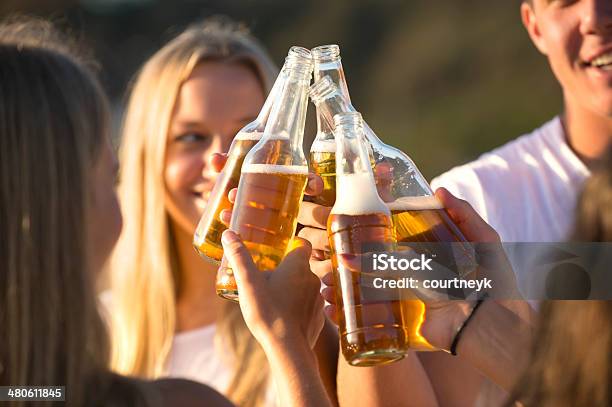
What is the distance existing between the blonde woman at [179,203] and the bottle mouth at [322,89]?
55.1 inches

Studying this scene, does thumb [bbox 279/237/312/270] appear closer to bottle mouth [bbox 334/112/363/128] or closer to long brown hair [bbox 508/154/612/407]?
bottle mouth [bbox 334/112/363/128]

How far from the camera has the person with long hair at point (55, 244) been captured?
183 cm

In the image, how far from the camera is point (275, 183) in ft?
5.23

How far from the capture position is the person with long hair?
183 cm

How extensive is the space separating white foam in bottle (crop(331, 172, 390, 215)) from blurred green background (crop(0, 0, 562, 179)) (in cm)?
1226

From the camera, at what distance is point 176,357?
10.2 ft

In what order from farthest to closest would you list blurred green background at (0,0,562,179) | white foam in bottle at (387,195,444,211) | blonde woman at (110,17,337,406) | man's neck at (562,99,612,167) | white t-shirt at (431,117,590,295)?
blurred green background at (0,0,562,179) → blonde woman at (110,17,337,406) → man's neck at (562,99,612,167) → white t-shirt at (431,117,590,295) → white foam in bottle at (387,195,444,211)

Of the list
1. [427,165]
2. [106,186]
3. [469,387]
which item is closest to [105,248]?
[106,186]

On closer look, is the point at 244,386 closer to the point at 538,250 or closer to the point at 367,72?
the point at 538,250

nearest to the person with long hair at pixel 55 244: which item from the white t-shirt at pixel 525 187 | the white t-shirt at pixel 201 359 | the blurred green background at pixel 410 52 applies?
the white t-shirt at pixel 525 187

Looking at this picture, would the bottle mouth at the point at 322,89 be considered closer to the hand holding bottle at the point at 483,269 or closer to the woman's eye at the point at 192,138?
the hand holding bottle at the point at 483,269

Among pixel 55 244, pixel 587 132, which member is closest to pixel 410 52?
pixel 587 132

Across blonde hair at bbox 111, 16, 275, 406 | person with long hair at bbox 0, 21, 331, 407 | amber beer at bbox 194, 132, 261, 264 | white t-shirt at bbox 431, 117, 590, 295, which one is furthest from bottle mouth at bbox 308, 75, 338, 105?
blonde hair at bbox 111, 16, 275, 406

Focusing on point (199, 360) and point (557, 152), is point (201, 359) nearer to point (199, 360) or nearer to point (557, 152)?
point (199, 360)
